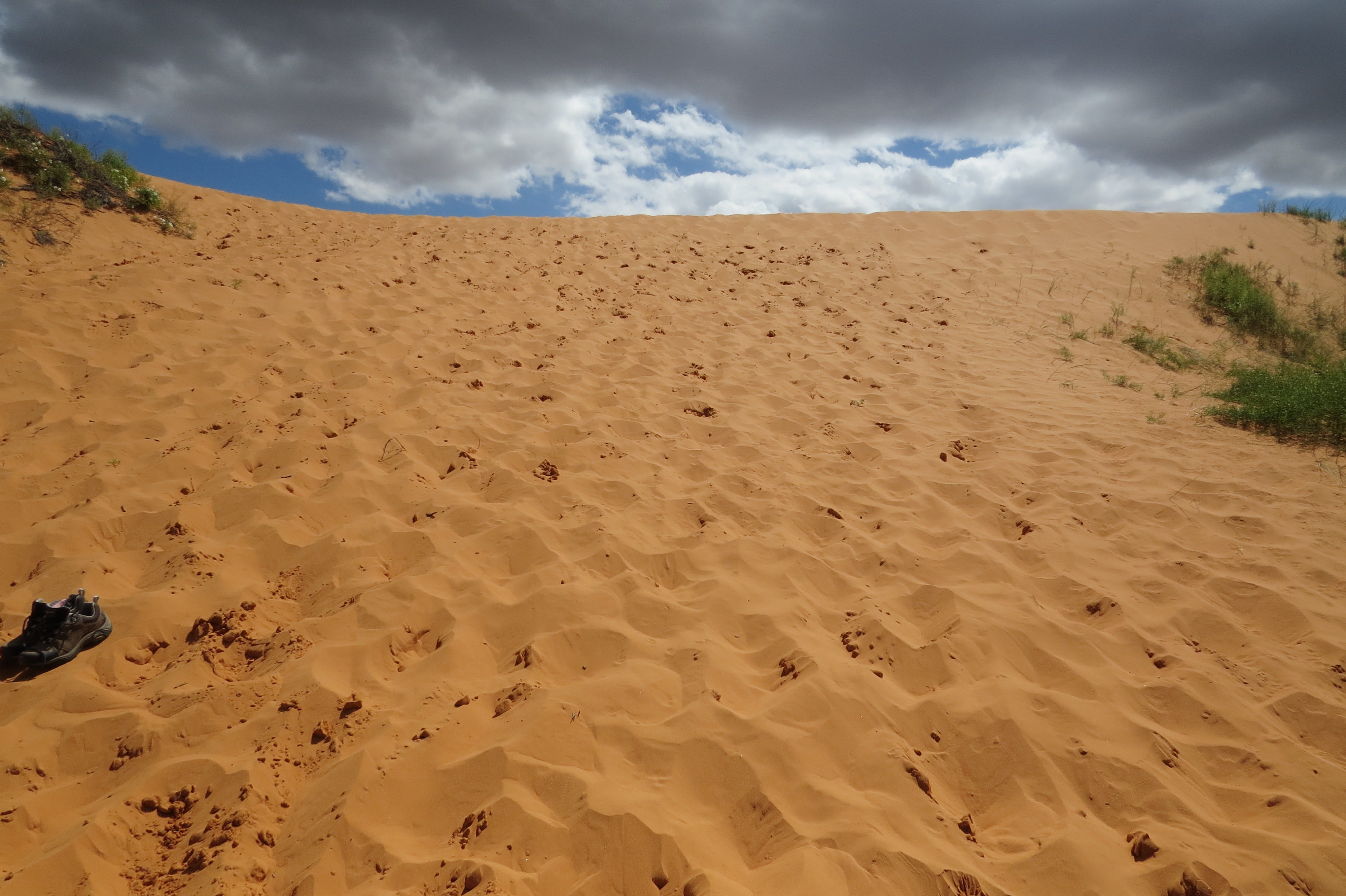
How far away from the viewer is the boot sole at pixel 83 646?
2.40 m

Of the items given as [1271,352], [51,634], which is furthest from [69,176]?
[1271,352]

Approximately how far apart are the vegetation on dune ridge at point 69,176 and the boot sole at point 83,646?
20.3ft

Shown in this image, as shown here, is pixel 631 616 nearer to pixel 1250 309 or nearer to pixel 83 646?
pixel 83 646

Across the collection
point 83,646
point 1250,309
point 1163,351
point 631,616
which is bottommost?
point 631,616

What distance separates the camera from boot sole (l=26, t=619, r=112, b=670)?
240cm

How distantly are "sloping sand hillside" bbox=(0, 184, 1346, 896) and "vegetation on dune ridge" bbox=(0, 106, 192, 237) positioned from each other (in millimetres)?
1499

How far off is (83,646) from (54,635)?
107 millimetres

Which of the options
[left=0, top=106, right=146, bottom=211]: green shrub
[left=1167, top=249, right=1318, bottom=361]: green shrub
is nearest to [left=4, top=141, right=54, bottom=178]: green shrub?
[left=0, top=106, right=146, bottom=211]: green shrub

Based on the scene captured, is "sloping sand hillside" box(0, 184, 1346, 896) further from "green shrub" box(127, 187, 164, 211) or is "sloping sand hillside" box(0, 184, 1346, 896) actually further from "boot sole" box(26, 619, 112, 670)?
"green shrub" box(127, 187, 164, 211)

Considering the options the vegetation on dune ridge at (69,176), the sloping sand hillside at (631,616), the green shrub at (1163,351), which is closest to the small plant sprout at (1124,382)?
the sloping sand hillside at (631,616)

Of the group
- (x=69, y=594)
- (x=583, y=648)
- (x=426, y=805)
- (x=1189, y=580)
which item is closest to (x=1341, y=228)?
(x=1189, y=580)

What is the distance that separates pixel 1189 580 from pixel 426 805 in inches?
136

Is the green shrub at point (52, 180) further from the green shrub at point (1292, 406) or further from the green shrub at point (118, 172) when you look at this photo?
the green shrub at point (1292, 406)

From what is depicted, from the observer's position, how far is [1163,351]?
6.88 meters
